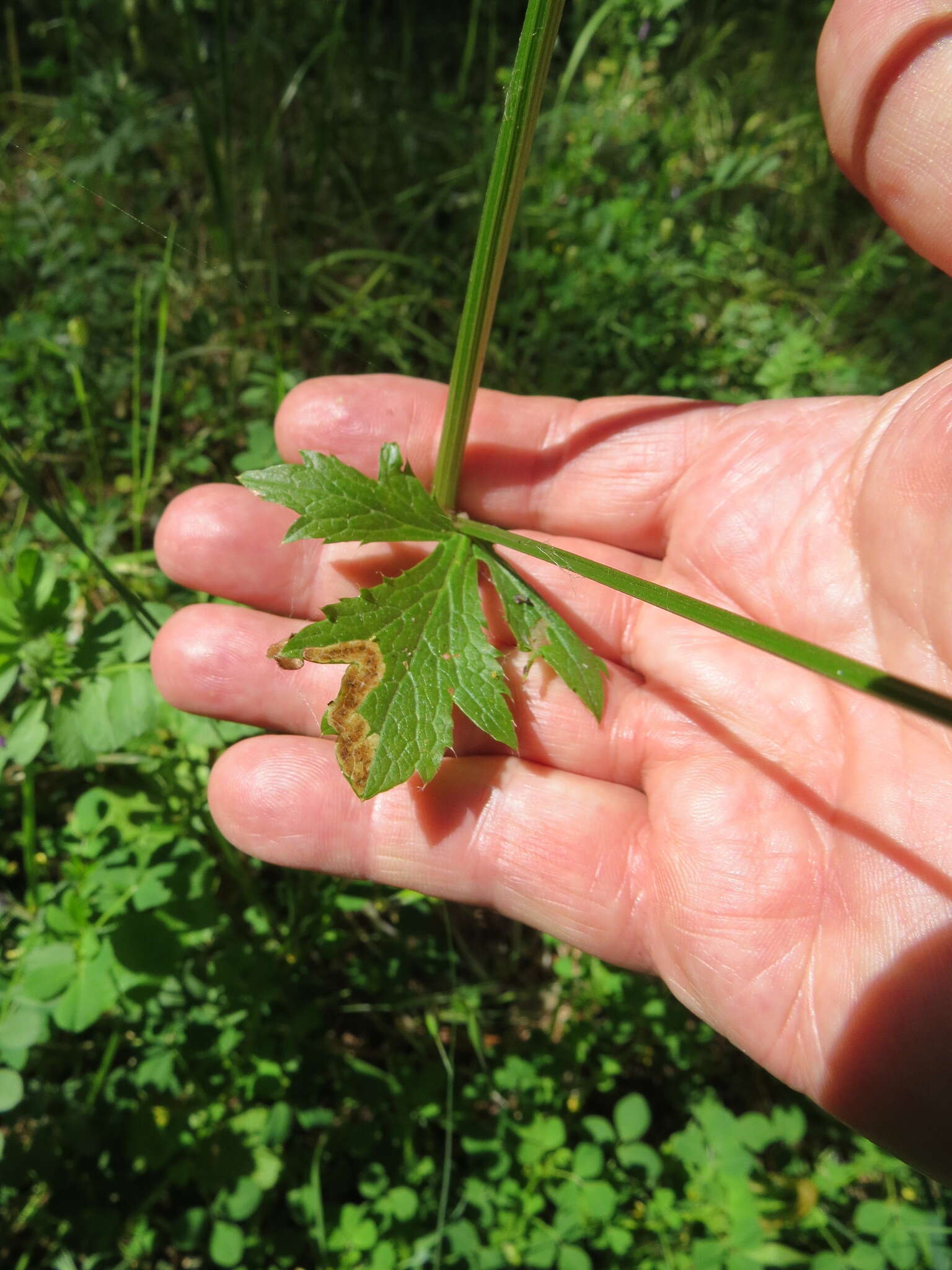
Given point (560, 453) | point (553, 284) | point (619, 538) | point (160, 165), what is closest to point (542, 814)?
point (619, 538)

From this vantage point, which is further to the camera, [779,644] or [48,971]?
[48,971]

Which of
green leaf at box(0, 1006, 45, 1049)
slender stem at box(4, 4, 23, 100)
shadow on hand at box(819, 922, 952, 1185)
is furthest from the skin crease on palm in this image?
slender stem at box(4, 4, 23, 100)

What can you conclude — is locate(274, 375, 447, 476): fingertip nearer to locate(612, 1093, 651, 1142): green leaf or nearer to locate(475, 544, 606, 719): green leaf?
locate(475, 544, 606, 719): green leaf

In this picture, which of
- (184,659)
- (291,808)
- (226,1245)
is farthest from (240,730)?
(226,1245)

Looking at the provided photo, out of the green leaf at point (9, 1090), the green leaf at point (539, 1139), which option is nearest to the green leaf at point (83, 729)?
the green leaf at point (9, 1090)

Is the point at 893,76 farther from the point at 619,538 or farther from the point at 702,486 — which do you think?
the point at 619,538

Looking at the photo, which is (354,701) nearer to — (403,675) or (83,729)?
(403,675)

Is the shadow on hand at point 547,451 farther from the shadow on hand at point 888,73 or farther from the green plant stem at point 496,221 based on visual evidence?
the shadow on hand at point 888,73
